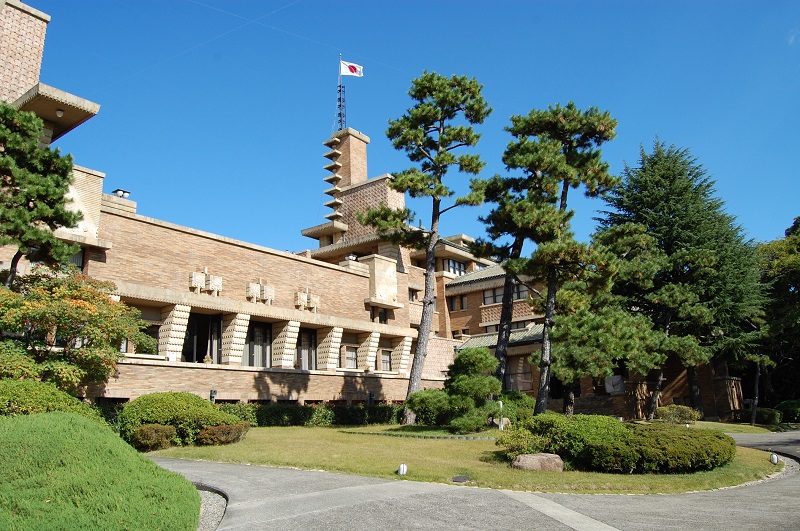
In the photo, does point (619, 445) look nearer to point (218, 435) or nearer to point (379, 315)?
point (218, 435)

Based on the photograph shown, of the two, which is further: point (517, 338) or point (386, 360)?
point (517, 338)

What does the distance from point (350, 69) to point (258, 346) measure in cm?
3123

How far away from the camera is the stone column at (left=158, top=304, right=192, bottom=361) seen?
2791 cm

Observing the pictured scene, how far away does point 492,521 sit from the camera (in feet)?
31.2

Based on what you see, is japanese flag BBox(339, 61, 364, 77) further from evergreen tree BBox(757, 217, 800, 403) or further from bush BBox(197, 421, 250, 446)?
bush BBox(197, 421, 250, 446)

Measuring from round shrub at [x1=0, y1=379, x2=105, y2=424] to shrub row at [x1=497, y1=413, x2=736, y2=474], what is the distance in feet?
36.8

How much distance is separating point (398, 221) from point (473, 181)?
3482mm

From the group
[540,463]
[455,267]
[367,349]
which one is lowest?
[540,463]

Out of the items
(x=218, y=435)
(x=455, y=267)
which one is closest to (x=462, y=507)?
(x=218, y=435)

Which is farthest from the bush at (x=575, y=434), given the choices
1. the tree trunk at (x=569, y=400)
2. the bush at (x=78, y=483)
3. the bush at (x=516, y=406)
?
the tree trunk at (x=569, y=400)

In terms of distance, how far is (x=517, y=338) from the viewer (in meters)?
41.6

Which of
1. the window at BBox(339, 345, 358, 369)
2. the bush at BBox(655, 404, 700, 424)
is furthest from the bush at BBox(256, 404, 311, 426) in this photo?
the bush at BBox(655, 404, 700, 424)

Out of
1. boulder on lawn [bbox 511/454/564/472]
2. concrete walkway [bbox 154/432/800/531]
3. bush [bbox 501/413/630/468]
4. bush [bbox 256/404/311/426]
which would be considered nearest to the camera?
concrete walkway [bbox 154/432/800/531]

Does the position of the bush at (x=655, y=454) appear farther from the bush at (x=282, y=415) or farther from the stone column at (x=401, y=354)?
the stone column at (x=401, y=354)
